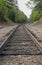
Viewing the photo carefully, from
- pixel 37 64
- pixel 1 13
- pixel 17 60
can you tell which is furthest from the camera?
pixel 1 13

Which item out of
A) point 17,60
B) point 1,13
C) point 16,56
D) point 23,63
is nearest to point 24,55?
point 16,56

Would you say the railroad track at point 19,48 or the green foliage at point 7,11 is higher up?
the railroad track at point 19,48

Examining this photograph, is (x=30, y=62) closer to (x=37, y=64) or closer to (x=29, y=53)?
(x=37, y=64)

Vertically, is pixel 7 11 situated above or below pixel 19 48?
below

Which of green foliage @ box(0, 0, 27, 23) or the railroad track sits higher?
the railroad track

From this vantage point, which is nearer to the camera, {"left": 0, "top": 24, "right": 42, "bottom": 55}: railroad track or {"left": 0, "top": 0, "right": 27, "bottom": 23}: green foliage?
{"left": 0, "top": 24, "right": 42, "bottom": 55}: railroad track

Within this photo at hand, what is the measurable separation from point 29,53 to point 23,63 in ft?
3.85

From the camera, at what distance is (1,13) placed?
153ft

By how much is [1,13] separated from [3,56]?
41.1 meters

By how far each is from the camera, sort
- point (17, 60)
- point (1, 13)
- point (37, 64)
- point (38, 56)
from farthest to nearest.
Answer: point (1, 13), point (38, 56), point (17, 60), point (37, 64)

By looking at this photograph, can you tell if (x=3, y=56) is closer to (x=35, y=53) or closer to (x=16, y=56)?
(x=16, y=56)

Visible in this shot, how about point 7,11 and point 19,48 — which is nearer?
point 19,48

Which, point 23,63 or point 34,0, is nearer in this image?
point 23,63

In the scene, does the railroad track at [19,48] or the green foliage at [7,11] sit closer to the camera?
the railroad track at [19,48]
